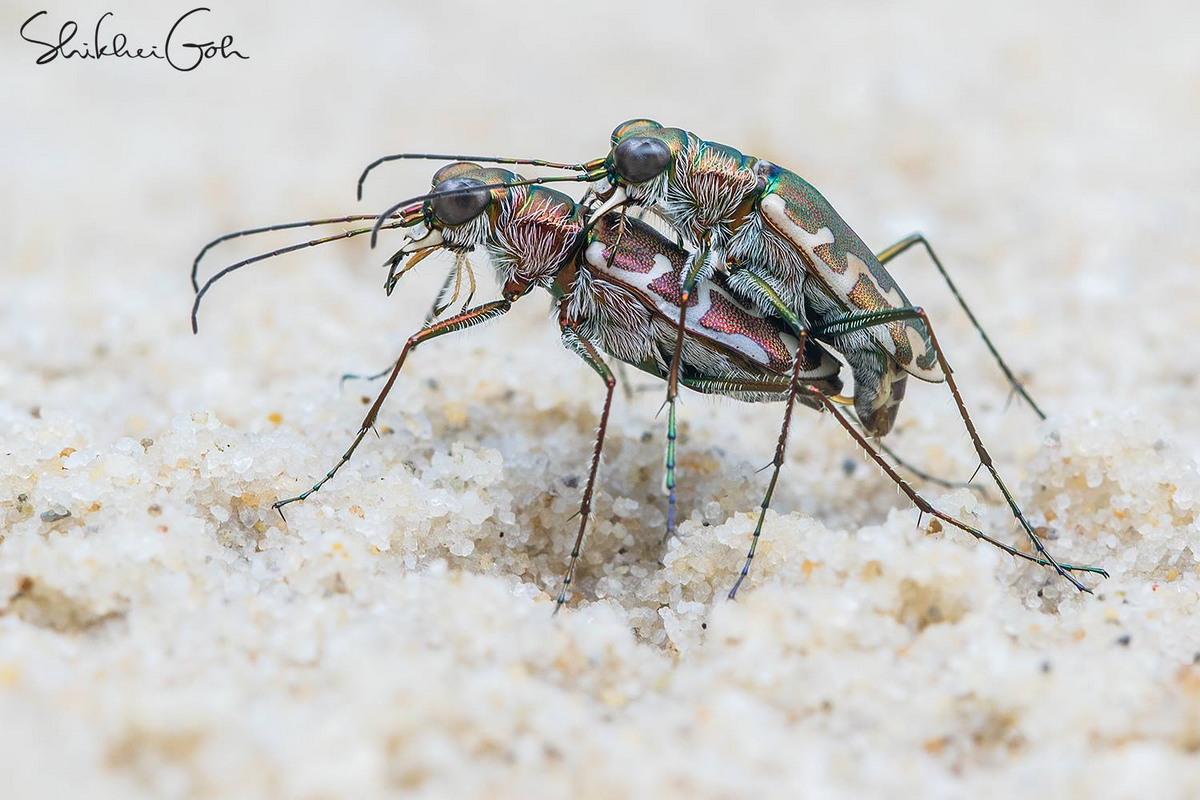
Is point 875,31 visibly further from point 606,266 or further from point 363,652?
point 363,652

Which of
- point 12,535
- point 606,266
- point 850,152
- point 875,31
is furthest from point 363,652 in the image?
point 875,31

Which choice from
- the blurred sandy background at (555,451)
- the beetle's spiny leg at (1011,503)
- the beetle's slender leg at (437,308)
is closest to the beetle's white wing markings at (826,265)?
the beetle's spiny leg at (1011,503)

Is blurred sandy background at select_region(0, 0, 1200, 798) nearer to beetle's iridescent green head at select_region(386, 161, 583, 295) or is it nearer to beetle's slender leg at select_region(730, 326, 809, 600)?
beetle's slender leg at select_region(730, 326, 809, 600)

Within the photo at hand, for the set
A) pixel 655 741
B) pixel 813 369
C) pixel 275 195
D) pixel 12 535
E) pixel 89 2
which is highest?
pixel 89 2

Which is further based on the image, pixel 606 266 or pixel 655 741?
pixel 606 266

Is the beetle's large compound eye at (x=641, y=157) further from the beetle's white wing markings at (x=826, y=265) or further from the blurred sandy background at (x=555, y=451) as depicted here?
the blurred sandy background at (x=555, y=451)
